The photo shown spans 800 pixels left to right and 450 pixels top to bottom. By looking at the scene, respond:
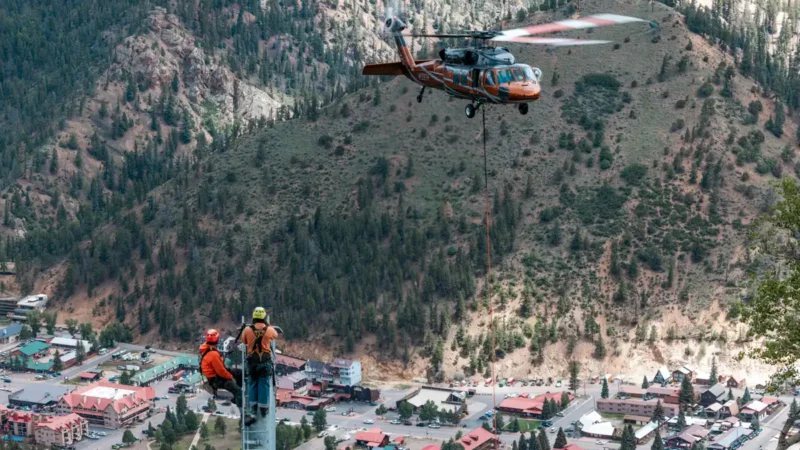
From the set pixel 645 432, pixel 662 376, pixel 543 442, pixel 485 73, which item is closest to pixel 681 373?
pixel 662 376

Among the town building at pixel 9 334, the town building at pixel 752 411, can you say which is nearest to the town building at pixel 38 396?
the town building at pixel 9 334

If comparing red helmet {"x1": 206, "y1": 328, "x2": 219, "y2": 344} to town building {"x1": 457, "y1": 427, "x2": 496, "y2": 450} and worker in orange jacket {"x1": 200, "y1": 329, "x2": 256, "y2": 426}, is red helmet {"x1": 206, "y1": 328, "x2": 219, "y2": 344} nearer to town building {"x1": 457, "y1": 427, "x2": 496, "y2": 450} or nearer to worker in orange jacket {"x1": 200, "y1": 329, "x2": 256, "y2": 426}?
worker in orange jacket {"x1": 200, "y1": 329, "x2": 256, "y2": 426}

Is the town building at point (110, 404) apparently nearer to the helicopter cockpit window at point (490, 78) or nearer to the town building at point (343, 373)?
the town building at point (343, 373)

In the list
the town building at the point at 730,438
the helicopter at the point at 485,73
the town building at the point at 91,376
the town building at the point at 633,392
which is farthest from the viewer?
the town building at the point at 91,376

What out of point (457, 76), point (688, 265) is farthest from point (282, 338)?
point (457, 76)

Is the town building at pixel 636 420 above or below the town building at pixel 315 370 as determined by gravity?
below

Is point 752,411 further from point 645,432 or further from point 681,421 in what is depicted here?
point 645,432
